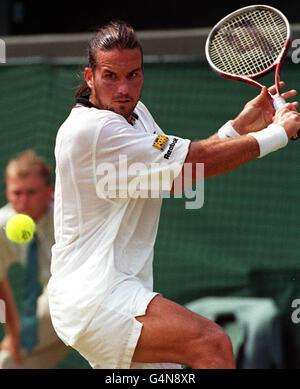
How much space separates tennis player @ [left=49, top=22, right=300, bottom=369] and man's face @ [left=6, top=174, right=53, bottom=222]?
189 centimetres

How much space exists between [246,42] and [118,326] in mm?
1620

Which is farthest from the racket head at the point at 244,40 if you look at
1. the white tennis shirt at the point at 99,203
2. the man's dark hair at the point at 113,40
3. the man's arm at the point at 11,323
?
the man's arm at the point at 11,323

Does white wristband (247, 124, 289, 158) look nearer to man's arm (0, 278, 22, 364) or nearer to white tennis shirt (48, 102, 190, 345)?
white tennis shirt (48, 102, 190, 345)

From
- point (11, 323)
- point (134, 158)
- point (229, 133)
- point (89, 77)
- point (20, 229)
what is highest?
Answer: point (89, 77)

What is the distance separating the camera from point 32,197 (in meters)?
5.54

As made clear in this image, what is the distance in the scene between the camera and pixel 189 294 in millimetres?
5566

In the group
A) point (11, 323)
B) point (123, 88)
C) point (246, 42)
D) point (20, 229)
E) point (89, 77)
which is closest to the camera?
point (123, 88)

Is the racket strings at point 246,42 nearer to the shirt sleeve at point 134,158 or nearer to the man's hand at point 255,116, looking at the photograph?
the man's hand at point 255,116

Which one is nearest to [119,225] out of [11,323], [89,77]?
[89,77]

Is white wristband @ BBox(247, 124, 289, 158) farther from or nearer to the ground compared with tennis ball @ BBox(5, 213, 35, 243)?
farther from the ground

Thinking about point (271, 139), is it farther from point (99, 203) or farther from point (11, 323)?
point (11, 323)

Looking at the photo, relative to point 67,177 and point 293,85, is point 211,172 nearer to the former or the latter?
point 67,177

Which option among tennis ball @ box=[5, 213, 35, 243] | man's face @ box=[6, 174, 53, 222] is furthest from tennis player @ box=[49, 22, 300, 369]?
man's face @ box=[6, 174, 53, 222]

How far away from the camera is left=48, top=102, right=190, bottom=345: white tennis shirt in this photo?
3.50 meters
